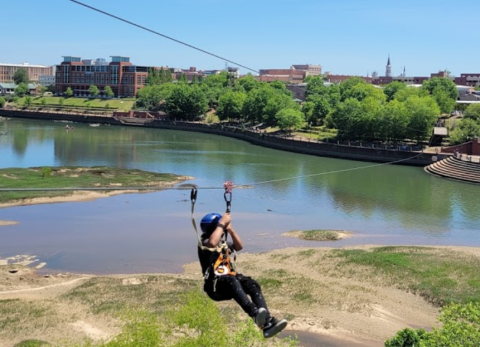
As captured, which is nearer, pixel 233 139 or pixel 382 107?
pixel 382 107

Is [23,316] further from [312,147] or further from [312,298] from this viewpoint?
[312,147]

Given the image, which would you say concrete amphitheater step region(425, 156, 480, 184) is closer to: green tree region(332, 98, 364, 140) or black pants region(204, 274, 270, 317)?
green tree region(332, 98, 364, 140)

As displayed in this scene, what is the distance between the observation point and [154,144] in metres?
78.5

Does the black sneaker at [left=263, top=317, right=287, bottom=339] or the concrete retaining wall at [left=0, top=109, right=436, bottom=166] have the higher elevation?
the black sneaker at [left=263, top=317, right=287, bottom=339]

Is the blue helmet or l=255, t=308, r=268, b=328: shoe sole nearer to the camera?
l=255, t=308, r=268, b=328: shoe sole

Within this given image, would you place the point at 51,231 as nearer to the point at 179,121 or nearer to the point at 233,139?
the point at 233,139

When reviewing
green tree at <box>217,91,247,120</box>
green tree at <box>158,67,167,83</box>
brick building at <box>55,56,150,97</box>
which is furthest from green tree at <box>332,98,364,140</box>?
brick building at <box>55,56,150,97</box>

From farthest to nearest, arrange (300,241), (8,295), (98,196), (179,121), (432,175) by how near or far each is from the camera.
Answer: (179,121) < (432,175) < (98,196) < (300,241) < (8,295)

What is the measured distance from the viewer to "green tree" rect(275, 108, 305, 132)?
260 feet

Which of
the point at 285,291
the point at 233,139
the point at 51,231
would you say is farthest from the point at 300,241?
the point at 233,139

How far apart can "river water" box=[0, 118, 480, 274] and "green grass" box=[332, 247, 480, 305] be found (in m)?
3.76

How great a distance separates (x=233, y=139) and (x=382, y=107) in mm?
25255

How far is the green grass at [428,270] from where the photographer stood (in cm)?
2078

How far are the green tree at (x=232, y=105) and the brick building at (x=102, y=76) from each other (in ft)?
148
